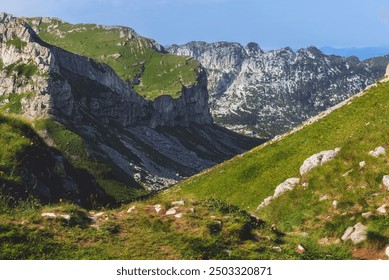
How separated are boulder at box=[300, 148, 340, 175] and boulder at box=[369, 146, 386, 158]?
125 inches

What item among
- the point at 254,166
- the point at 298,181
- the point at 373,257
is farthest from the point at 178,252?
the point at 254,166

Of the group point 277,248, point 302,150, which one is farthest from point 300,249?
point 302,150

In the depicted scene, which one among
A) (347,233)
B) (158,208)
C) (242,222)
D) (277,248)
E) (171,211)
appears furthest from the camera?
(347,233)

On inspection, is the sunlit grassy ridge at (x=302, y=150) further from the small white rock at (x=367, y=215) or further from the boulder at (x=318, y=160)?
the small white rock at (x=367, y=215)

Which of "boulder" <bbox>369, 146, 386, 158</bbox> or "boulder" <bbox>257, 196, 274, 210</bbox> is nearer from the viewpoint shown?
"boulder" <bbox>369, 146, 386, 158</bbox>

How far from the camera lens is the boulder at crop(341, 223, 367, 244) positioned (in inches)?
870

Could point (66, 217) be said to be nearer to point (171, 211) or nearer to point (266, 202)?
point (171, 211)

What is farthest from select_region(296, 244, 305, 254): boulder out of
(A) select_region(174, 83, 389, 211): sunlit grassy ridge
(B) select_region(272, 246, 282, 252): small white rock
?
(A) select_region(174, 83, 389, 211): sunlit grassy ridge

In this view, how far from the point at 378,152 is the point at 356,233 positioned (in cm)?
996

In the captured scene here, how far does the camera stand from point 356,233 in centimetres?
2258

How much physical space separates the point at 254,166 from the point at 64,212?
85.4 feet

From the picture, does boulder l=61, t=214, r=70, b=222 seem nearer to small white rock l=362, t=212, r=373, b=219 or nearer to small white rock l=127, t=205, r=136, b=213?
small white rock l=127, t=205, r=136, b=213

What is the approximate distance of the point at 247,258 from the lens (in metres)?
17.4
